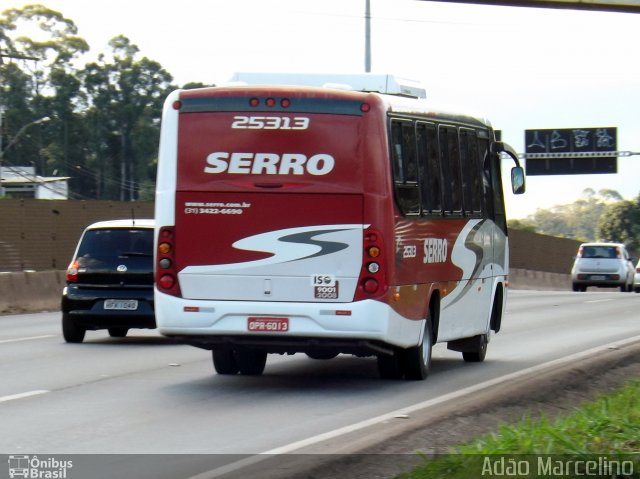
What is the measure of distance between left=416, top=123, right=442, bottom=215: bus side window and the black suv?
498 cm

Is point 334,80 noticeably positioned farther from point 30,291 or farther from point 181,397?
point 30,291

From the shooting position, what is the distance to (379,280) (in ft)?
41.1

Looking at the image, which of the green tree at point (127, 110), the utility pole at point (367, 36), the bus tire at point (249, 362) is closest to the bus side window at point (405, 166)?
the bus tire at point (249, 362)

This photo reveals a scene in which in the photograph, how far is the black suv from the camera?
1780 cm

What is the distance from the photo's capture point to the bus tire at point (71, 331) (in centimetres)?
1808

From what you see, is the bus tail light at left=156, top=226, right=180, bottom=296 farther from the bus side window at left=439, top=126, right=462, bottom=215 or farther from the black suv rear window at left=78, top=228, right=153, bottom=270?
the black suv rear window at left=78, top=228, right=153, bottom=270

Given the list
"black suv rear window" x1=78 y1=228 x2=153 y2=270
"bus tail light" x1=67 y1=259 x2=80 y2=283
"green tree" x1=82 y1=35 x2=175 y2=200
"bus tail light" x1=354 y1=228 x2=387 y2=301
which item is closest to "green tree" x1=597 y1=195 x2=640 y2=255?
"green tree" x1=82 y1=35 x2=175 y2=200

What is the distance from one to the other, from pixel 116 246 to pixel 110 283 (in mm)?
540

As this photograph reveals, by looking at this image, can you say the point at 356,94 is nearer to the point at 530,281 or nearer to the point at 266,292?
the point at 266,292

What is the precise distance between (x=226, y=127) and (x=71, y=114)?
272ft

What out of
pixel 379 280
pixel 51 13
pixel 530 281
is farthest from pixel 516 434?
pixel 51 13

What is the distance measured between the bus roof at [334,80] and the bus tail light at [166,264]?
1.83 m

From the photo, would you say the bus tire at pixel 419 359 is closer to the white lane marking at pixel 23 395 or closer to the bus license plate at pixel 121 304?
the white lane marking at pixel 23 395

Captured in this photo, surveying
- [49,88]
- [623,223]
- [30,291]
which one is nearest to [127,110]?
[49,88]
